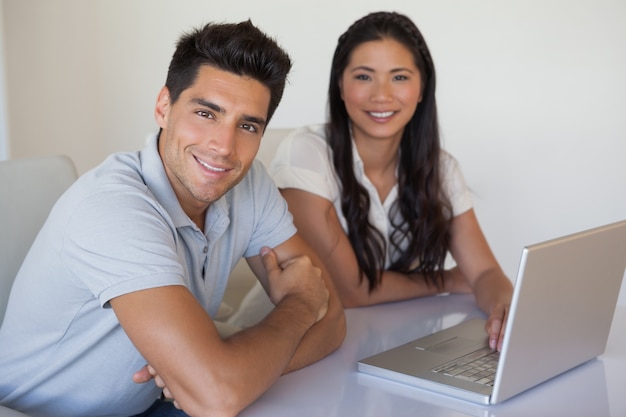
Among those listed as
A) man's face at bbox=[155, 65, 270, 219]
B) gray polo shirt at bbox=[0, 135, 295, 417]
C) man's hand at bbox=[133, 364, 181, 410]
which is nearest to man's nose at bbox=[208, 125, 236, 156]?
man's face at bbox=[155, 65, 270, 219]

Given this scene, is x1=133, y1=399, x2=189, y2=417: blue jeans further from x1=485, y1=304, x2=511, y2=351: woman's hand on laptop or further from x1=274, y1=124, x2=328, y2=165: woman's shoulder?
x1=274, y1=124, x2=328, y2=165: woman's shoulder

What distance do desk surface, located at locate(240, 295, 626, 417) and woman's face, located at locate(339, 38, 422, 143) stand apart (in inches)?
30.7

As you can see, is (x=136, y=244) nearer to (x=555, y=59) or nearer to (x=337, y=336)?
(x=337, y=336)

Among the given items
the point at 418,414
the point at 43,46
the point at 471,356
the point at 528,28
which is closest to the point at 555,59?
the point at 528,28

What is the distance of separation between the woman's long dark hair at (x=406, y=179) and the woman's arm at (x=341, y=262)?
0.21ft

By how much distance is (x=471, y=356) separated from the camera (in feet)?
5.14

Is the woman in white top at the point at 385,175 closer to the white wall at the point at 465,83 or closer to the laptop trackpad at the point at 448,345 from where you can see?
the laptop trackpad at the point at 448,345

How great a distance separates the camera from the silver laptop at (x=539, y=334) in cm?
126

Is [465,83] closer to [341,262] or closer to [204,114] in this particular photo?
[341,262]

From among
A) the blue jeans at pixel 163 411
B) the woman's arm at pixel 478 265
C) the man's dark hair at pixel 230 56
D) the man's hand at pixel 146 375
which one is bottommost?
the blue jeans at pixel 163 411

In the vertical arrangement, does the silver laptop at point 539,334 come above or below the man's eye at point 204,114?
below

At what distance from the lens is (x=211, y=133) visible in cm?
159

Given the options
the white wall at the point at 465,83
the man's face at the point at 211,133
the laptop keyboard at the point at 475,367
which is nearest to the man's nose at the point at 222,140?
the man's face at the point at 211,133

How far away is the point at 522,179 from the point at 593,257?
2.58 m
